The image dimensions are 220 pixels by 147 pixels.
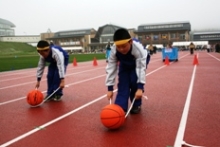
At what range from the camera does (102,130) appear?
14.7ft

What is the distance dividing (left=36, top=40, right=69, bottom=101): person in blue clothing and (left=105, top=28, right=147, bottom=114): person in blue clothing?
192 centimetres

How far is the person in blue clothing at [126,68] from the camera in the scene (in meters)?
4.64

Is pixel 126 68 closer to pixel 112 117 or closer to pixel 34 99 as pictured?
pixel 112 117

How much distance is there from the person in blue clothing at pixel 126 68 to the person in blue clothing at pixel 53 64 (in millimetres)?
1919

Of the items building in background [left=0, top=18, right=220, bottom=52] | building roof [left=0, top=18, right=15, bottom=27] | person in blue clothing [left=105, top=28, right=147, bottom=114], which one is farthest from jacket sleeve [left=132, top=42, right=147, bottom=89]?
building roof [left=0, top=18, right=15, bottom=27]

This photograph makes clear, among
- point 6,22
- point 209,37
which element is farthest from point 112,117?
point 6,22

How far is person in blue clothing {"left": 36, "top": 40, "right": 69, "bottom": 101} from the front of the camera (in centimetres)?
655

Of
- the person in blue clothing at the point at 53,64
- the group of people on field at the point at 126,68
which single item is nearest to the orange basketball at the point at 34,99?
the person in blue clothing at the point at 53,64

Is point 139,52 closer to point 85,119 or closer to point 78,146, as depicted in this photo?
point 85,119

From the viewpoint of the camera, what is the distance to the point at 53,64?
284 inches

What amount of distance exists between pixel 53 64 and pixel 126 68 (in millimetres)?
2652

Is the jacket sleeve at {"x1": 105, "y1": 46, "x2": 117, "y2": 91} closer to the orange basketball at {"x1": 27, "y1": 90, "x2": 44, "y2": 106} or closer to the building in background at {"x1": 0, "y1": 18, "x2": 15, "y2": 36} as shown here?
the orange basketball at {"x1": 27, "y1": 90, "x2": 44, "y2": 106}

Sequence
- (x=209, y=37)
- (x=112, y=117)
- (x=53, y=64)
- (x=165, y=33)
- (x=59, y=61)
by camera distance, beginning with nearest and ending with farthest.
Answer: (x=112, y=117) < (x=59, y=61) < (x=53, y=64) < (x=209, y=37) < (x=165, y=33)

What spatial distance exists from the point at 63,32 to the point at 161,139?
96.8 meters
